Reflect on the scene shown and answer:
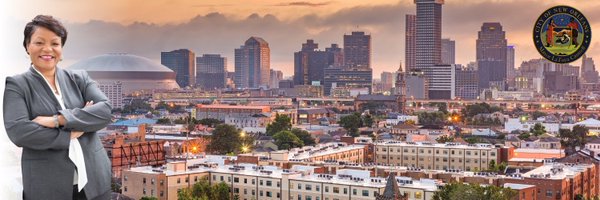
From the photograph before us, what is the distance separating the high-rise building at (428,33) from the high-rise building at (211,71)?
12.7 m

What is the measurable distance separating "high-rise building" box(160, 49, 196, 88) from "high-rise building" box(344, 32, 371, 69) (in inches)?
398

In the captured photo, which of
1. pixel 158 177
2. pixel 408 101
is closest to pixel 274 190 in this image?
pixel 158 177

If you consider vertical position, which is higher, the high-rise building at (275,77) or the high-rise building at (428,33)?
the high-rise building at (428,33)

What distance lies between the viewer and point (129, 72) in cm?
3316

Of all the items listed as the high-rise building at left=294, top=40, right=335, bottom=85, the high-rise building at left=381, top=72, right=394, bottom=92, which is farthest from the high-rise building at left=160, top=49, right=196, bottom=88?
the high-rise building at left=381, top=72, right=394, bottom=92

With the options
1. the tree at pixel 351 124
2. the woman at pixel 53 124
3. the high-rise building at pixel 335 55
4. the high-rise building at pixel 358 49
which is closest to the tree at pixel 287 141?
the tree at pixel 351 124

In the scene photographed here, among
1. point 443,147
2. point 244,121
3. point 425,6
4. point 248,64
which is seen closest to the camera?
point 443,147

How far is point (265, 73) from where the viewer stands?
4581cm

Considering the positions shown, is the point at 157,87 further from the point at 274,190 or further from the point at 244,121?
the point at 274,190

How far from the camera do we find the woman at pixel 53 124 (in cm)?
92

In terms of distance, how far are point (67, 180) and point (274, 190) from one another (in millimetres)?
6258

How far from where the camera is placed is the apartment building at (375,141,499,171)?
1096cm

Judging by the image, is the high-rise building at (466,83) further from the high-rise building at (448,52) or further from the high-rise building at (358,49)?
the high-rise building at (358,49)

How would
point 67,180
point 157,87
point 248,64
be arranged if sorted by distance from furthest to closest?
point 248,64, point 157,87, point 67,180
